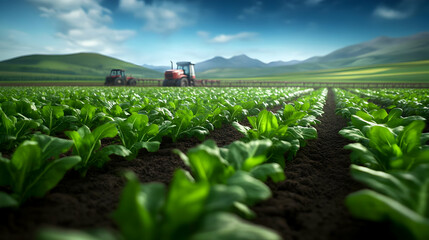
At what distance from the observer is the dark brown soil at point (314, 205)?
63.3 inches

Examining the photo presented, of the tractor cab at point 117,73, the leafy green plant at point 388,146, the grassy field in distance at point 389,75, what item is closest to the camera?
the leafy green plant at point 388,146

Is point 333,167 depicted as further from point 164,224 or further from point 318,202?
point 164,224

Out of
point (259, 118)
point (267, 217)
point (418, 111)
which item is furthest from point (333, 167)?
point (418, 111)

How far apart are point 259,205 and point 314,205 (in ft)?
1.87

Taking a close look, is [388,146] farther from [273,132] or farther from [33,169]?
[33,169]

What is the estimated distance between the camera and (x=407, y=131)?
220 centimetres

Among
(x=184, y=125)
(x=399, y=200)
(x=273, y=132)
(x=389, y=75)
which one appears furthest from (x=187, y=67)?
(x=389, y=75)

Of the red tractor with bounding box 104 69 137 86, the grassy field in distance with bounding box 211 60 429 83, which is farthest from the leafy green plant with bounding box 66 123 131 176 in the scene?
the grassy field in distance with bounding box 211 60 429 83

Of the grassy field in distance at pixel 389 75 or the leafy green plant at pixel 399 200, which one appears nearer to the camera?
the leafy green plant at pixel 399 200

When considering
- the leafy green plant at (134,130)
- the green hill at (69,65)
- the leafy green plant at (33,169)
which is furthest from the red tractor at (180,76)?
the green hill at (69,65)

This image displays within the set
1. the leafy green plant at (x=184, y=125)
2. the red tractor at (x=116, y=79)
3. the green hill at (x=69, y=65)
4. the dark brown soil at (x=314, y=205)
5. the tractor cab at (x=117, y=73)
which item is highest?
the green hill at (x=69, y=65)

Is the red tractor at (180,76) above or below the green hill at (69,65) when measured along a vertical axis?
below

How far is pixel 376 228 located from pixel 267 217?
2.54 feet

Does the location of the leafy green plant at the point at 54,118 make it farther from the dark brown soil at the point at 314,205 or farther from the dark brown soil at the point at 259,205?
the dark brown soil at the point at 314,205
